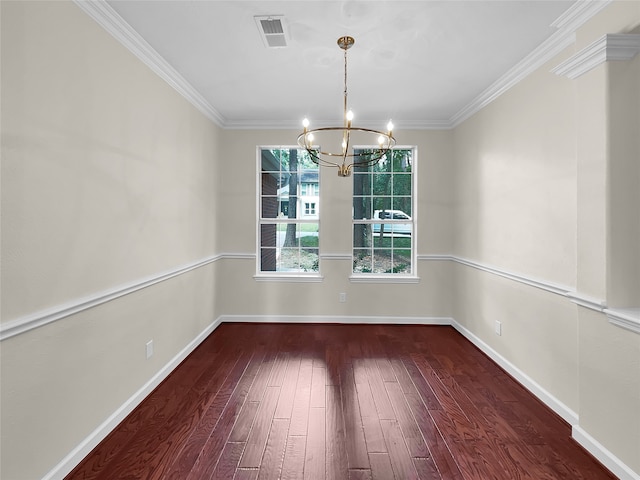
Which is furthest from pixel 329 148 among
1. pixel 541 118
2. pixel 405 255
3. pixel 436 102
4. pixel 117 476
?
pixel 117 476

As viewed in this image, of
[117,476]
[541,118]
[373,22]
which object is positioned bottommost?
[117,476]

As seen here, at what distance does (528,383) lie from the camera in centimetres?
281

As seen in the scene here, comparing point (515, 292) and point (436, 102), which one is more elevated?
point (436, 102)

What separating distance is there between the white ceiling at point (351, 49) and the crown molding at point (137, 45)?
0.15 ft

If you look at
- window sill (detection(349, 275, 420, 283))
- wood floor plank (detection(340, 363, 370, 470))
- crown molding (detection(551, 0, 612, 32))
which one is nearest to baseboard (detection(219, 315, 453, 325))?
window sill (detection(349, 275, 420, 283))

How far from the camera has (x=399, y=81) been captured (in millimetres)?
3203

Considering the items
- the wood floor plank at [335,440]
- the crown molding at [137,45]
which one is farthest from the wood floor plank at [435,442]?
the crown molding at [137,45]

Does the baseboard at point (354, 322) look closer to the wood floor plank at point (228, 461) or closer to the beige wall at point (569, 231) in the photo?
the beige wall at point (569, 231)

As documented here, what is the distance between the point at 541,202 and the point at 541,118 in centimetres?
65

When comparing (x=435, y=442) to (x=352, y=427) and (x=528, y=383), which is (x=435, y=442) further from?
(x=528, y=383)

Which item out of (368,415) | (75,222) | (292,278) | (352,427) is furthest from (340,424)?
(292,278)

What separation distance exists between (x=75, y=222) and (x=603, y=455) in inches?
127

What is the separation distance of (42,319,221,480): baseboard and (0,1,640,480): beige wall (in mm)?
44

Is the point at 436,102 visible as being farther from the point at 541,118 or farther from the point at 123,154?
the point at 123,154
